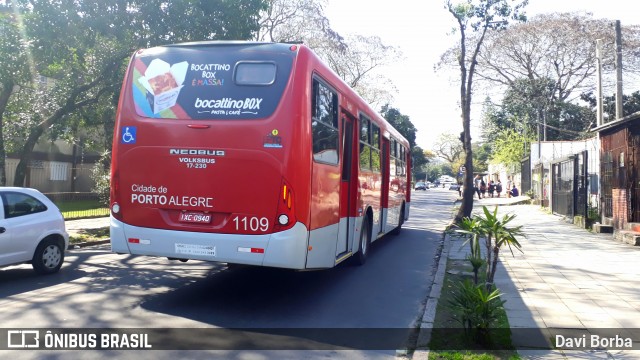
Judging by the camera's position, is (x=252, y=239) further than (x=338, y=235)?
No

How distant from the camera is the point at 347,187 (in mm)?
9289

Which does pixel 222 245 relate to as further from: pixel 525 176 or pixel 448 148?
pixel 448 148

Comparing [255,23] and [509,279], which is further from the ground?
[255,23]

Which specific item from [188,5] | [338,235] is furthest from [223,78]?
[188,5]

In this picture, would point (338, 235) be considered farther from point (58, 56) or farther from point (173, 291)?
point (58, 56)

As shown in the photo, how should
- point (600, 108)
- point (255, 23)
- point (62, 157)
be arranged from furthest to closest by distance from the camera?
point (62, 157), point (600, 108), point (255, 23)

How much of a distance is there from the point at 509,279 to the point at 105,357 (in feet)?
23.2

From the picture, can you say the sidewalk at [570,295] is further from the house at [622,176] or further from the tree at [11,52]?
the tree at [11,52]

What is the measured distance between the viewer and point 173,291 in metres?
8.23

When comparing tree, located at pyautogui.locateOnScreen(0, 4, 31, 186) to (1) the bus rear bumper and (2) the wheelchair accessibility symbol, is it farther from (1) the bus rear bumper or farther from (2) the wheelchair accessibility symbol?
(1) the bus rear bumper

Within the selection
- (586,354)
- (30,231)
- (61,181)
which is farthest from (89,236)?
(61,181)

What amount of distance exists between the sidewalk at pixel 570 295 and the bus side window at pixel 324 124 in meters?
3.27

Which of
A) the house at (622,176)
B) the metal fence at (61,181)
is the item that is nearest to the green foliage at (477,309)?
the house at (622,176)

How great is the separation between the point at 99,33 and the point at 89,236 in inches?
222
